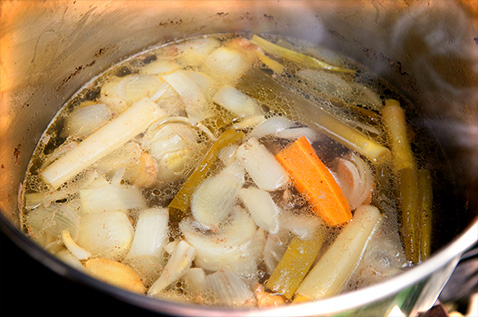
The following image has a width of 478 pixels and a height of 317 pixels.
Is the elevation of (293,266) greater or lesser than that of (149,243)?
lesser

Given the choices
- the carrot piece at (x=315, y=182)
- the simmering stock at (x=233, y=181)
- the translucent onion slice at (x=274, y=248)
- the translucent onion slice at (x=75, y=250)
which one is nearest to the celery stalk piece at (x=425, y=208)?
the simmering stock at (x=233, y=181)

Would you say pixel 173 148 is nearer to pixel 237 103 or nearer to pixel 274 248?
pixel 237 103

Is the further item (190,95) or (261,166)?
(190,95)

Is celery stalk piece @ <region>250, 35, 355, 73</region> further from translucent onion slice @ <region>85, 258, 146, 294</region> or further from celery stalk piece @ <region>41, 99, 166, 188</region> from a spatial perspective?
translucent onion slice @ <region>85, 258, 146, 294</region>

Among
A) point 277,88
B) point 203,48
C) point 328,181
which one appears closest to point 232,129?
point 277,88

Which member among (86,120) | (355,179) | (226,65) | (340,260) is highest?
(226,65)

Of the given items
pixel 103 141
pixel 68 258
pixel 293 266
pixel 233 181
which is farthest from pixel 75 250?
pixel 293 266

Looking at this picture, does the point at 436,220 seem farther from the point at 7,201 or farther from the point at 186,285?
the point at 7,201

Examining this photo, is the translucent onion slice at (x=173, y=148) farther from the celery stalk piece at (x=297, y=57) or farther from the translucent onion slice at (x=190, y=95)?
the celery stalk piece at (x=297, y=57)
